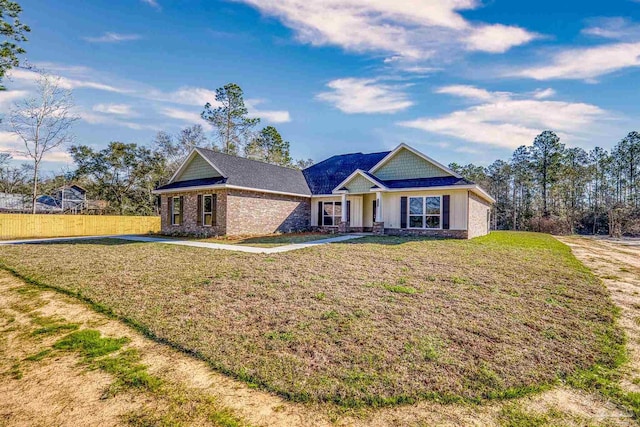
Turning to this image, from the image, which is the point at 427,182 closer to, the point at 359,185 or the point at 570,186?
the point at 359,185

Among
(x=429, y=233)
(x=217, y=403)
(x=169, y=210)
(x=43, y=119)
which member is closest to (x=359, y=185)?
(x=429, y=233)

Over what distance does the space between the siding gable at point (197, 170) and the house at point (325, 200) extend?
6cm

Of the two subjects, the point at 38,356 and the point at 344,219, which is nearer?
the point at 38,356

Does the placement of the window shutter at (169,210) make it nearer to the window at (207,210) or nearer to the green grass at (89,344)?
the window at (207,210)

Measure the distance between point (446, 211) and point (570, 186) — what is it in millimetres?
32275

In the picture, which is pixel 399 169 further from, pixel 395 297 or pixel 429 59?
pixel 395 297

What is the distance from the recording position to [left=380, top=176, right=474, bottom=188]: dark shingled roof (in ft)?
52.2

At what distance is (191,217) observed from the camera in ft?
61.5

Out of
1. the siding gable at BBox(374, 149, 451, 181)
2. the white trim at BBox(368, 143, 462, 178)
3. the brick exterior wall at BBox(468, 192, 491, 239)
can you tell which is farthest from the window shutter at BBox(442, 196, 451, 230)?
the siding gable at BBox(374, 149, 451, 181)

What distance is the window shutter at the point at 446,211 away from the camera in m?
16.1

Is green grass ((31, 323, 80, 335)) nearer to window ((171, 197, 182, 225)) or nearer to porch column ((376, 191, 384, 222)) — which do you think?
porch column ((376, 191, 384, 222))

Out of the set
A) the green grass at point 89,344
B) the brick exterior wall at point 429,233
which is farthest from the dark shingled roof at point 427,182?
the green grass at point 89,344

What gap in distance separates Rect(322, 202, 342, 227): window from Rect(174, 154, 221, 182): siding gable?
23.2 feet

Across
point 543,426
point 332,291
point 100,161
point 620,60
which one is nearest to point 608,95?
point 620,60
